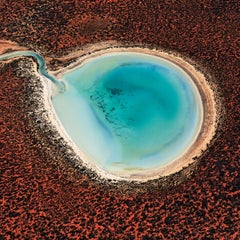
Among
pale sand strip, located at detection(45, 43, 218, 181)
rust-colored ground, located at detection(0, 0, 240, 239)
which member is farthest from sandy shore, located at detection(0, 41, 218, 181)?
rust-colored ground, located at detection(0, 0, 240, 239)

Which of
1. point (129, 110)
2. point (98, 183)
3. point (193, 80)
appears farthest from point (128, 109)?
point (98, 183)

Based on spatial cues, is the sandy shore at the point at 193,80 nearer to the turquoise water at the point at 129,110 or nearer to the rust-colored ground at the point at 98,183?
the turquoise water at the point at 129,110

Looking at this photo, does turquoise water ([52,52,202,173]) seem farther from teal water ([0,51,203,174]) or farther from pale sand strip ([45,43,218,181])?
pale sand strip ([45,43,218,181])

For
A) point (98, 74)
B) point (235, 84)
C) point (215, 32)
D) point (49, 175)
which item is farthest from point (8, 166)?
point (215, 32)

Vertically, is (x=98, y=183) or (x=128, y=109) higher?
(x=128, y=109)

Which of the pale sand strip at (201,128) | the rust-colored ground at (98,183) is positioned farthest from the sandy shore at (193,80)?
the rust-colored ground at (98,183)

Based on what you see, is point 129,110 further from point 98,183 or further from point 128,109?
point 98,183
